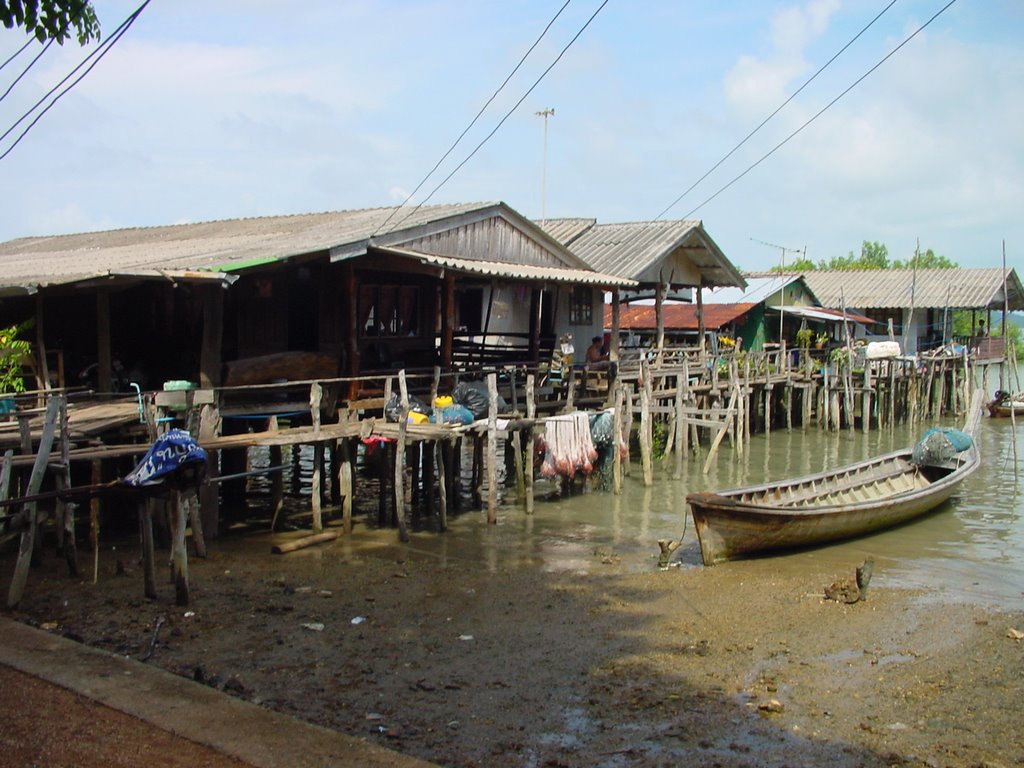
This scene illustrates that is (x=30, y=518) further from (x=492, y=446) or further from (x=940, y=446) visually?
(x=940, y=446)

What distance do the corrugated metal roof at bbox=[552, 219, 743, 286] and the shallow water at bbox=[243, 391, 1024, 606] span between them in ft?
14.9

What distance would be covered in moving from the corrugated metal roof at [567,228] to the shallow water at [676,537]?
6.59m

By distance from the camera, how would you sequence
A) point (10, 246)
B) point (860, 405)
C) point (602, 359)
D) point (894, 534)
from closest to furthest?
1. point (894, 534)
2. point (602, 359)
3. point (10, 246)
4. point (860, 405)

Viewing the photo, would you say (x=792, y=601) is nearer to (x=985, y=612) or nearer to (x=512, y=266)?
(x=985, y=612)

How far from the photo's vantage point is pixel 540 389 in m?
17.4

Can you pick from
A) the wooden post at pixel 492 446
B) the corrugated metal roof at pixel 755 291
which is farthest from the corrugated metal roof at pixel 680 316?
the wooden post at pixel 492 446

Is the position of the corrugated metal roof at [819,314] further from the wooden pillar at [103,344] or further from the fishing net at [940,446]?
the wooden pillar at [103,344]

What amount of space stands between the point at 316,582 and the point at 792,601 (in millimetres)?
5323

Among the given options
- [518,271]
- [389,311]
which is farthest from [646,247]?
[389,311]

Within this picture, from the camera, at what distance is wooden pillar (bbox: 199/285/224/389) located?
11906 millimetres

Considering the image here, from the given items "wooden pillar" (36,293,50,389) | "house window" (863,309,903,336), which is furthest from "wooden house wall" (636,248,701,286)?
"house window" (863,309,903,336)


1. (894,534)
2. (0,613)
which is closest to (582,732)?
(0,613)

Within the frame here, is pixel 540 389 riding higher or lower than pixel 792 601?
higher

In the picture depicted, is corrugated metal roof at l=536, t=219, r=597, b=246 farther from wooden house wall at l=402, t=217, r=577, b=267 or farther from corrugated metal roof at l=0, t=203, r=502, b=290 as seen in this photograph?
corrugated metal roof at l=0, t=203, r=502, b=290
